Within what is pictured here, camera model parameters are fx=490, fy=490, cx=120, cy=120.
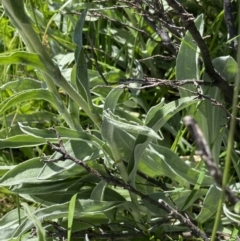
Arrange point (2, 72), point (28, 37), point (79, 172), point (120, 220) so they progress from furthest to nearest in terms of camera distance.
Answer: point (2, 72)
point (120, 220)
point (79, 172)
point (28, 37)

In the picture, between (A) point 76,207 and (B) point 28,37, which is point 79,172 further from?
(B) point 28,37

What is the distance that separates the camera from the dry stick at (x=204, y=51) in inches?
56.0

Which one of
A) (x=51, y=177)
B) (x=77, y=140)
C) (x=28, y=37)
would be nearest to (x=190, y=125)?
(x=28, y=37)

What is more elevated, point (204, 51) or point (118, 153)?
point (204, 51)

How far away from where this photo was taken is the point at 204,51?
1555 mm

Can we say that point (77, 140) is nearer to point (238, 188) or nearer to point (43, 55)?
point (43, 55)

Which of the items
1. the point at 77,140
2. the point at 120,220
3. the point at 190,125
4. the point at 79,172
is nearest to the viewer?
the point at 190,125

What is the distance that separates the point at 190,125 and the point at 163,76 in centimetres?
171

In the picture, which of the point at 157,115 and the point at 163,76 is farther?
the point at 163,76

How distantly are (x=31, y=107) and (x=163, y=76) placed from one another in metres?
0.66

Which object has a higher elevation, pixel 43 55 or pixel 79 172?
pixel 43 55

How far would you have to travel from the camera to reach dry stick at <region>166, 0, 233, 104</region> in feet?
4.67

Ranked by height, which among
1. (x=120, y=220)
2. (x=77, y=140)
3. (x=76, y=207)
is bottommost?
(x=120, y=220)

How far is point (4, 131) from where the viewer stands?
6.64 ft
